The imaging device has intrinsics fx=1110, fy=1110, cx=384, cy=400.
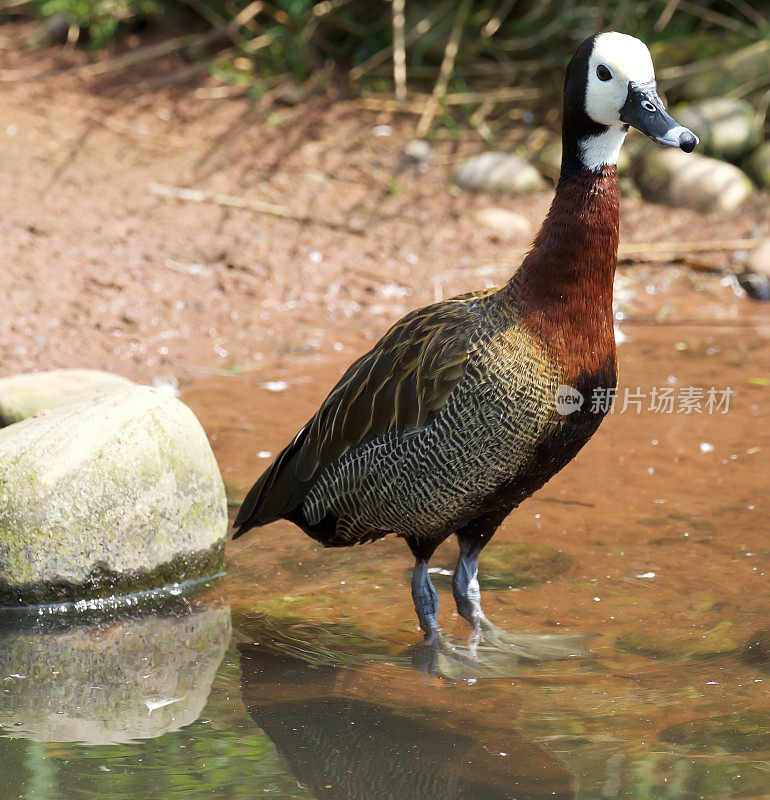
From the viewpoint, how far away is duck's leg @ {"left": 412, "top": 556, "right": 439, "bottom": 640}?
153 inches

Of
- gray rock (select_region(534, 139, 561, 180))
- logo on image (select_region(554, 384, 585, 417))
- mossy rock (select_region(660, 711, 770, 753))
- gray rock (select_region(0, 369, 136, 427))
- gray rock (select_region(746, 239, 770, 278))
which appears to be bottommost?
gray rock (select_region(0, 369, 136, 427))

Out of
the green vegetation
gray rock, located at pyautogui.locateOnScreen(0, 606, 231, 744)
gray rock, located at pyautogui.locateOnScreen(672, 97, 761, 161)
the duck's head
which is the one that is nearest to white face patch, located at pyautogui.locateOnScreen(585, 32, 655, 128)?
the duck's head

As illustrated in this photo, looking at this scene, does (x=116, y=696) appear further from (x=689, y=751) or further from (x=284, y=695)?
(x=689, y=751)

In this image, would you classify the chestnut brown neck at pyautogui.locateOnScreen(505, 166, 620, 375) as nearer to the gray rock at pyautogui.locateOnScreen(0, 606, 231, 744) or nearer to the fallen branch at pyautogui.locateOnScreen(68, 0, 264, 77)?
the gray rock at pyautogui.locateOnScreen(0, 606, 231, 744)

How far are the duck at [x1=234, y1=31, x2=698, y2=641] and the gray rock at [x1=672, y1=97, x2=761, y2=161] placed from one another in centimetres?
550

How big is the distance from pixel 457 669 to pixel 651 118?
6.10 ft

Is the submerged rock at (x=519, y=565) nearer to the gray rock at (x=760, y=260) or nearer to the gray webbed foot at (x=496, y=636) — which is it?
the gray webbed foot at (x=496, y=636)

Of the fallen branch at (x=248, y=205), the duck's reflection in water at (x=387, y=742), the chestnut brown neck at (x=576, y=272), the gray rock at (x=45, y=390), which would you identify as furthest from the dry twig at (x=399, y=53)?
the duck's reflection in water at (x=387, y=742)

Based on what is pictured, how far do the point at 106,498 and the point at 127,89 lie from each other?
21.9 feet

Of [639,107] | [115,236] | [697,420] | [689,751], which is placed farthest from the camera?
[115,236]

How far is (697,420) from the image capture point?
559 centimetres

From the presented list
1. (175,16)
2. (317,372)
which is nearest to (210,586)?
(317,372)

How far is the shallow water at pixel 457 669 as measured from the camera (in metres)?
3.00

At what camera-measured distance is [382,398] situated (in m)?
3.76
